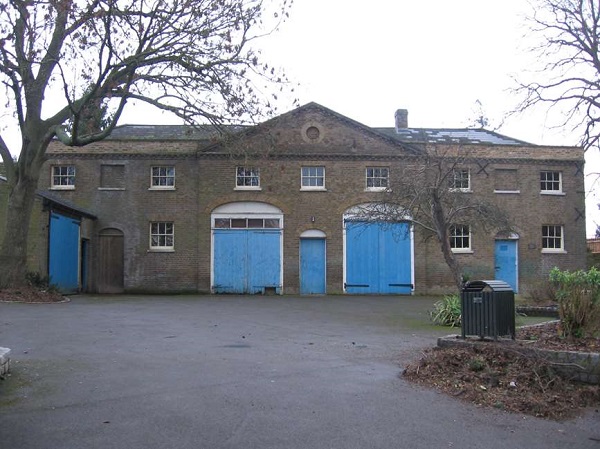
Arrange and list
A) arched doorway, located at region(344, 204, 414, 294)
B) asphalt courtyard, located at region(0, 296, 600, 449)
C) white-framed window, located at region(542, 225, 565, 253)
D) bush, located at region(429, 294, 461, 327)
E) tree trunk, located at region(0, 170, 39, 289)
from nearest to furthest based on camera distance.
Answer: asphalt courtyard, located at region(0, 296, 600, 449) < bush, located at region(429, 294, 461, 327) < tree trunk, located at region(0, 170, 39, 289) < arched doorway, located at region(344, 204, 414, 294) < white-framed window, located at region(542, 225, 565, 253)

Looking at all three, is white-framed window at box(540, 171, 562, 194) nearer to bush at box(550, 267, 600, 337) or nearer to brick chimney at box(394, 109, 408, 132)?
brick chimney at box(394, 109, 408, 132)

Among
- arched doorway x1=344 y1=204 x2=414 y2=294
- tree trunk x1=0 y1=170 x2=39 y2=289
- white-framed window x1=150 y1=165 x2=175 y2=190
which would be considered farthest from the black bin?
white-framed window x1=150 y1=165 x2=175 y2=190

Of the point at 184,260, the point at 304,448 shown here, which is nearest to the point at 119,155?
the point at 184,260

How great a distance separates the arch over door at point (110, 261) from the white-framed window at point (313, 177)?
8.52 metres

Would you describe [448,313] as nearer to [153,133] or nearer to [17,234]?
[17,234]

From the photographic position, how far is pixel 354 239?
82.5ft

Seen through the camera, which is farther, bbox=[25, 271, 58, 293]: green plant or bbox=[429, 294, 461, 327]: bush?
bbox=[25, 271, 58, 293]: green plant

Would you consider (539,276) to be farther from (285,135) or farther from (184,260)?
(184,260)

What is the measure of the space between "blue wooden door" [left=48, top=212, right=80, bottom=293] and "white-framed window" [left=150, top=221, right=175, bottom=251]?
3.21 metres

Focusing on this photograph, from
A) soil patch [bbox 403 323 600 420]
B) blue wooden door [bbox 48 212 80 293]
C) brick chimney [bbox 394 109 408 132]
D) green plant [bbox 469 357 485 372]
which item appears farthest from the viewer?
→ brick chimney [bbox 394 109 408 132]

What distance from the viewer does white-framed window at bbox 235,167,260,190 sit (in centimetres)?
2552

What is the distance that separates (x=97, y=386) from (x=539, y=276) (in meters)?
23.6

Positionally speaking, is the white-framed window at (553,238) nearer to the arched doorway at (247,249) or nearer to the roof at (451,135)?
→ the roof at (451,135)

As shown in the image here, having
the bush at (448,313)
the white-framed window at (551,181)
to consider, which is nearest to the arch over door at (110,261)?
the bush at (448,313)
